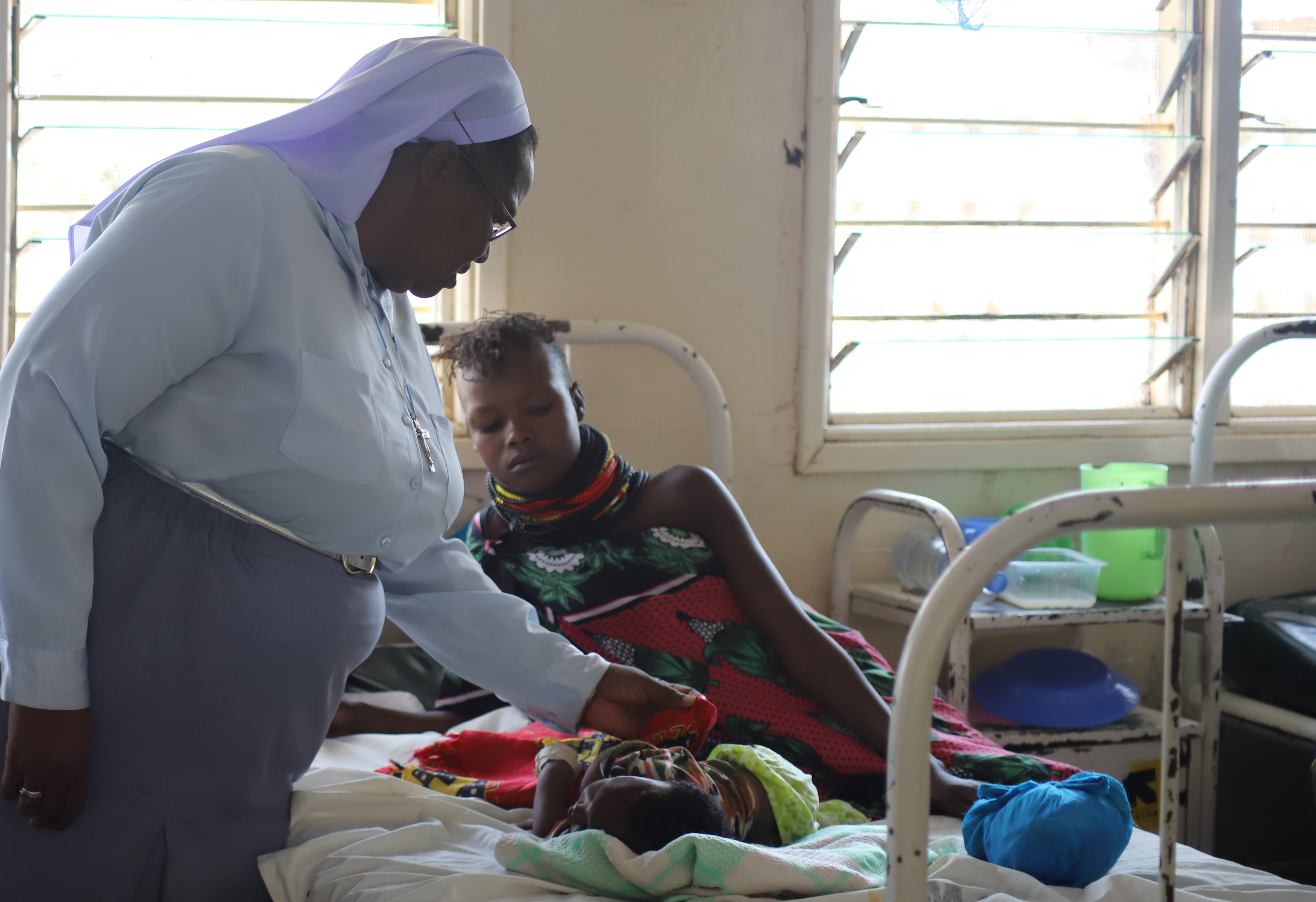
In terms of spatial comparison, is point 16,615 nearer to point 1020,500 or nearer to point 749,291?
point 749,291

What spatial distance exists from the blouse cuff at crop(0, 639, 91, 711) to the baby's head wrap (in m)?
0.50

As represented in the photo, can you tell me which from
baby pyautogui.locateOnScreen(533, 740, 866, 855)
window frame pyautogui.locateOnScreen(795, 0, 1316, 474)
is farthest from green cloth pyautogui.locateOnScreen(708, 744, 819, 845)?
window frame pyautogui.locateOnScreen(795, 0, 1316, 474)

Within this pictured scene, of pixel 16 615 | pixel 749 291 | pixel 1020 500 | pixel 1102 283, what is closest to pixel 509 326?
pixel 749 291

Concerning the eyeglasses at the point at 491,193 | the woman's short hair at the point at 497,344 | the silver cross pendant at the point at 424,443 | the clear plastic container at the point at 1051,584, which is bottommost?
the clear plastic container at the point at 1051,584

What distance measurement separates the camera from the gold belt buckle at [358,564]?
4.10ft

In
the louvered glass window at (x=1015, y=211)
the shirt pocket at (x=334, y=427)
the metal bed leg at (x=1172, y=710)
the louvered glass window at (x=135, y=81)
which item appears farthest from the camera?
the louvered glass window at (x=1015, y=211)

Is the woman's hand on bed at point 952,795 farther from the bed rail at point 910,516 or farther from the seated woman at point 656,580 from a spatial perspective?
the bed rail at point 910,516

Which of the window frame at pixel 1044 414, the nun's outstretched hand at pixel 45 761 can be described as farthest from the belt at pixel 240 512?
the window frame at pixel 1044 414

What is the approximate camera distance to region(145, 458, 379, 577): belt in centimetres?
111

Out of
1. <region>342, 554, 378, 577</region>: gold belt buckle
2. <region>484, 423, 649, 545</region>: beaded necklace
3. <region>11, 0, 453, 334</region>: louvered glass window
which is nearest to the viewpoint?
<region>342, 554, 378, 577</region>: gold belt buckle

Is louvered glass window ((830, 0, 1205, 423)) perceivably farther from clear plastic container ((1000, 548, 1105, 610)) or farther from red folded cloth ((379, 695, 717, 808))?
red folded cloth ((379, 695, 717, 808))

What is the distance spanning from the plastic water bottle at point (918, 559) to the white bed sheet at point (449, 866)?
1120 millimetres

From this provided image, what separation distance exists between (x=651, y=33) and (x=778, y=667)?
1.61 meters

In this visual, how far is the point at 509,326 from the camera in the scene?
214 cm
